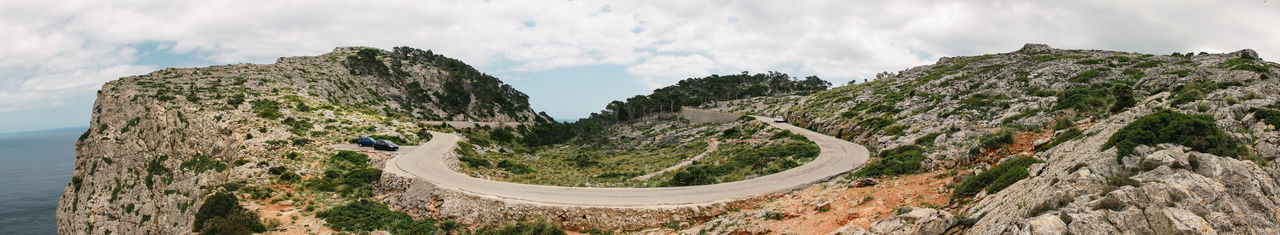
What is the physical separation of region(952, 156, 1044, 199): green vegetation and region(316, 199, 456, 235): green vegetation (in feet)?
72.6

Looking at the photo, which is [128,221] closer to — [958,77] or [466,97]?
[466,97]

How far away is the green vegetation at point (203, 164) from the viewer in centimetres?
3341

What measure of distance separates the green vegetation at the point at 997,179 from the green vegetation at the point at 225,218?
98.3 ft

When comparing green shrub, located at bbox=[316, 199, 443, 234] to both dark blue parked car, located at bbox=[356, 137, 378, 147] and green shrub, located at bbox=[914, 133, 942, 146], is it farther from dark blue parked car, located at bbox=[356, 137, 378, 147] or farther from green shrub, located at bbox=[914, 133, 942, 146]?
green shrub, located at bbox=[914, 133, 942, 146]

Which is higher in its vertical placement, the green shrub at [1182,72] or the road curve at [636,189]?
the green shrub at [1182,72]

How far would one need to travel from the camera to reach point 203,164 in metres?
34.4

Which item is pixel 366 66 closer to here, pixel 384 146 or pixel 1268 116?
pixel 384 146

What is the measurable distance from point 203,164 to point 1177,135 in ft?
170

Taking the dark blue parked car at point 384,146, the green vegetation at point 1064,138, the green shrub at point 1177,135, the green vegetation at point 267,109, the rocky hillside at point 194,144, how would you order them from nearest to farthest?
the green shrub at point 1177,135 → the green vegetation at point 1064,138 → the rocky hillside at point 194,144 → the dark blue parked car at point 384,146 → the green vegetation at point 267,109

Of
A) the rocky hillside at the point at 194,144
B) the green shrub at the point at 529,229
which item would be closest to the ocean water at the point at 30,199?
the rocky hillside at the point at 194,144

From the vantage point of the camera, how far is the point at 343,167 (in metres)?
34.0

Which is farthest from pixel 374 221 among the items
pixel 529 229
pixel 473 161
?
pixel 473 161

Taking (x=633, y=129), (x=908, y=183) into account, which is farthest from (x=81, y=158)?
(x=633, y=129)

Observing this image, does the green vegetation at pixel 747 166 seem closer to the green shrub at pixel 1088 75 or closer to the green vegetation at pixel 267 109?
the green shrub at pixel 1088 75
